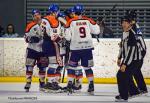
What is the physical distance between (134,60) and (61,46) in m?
2.15

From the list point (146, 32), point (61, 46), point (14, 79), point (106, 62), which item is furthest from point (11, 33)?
point (146, 32)

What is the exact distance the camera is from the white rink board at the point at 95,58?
47.5 feet

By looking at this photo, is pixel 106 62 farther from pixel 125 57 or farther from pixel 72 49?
pixel 125 57

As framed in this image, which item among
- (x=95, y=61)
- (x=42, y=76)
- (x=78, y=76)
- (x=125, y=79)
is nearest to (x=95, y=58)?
(x=95, y=61)

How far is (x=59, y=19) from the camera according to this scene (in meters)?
12.2

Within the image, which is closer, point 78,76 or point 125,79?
point 125,79

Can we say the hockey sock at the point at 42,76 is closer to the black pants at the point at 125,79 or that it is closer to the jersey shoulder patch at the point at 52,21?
the jersey shoulder patch at the point at 52,21

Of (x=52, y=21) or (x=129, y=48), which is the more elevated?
(x=52, y=21)

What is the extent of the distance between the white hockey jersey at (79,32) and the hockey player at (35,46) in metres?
0.64

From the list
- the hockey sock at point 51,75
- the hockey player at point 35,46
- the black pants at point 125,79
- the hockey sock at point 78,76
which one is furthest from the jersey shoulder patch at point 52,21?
the black pants at point 125,79

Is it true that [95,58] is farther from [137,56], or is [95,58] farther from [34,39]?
[137,56]

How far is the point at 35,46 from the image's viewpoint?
11.9m

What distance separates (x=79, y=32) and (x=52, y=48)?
25.6 inches

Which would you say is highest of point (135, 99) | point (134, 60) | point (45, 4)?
point (45, 4)
